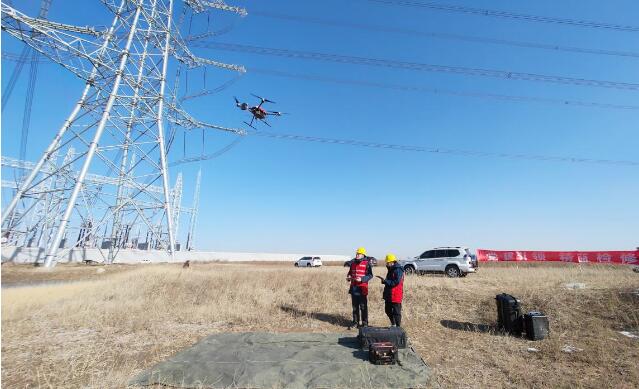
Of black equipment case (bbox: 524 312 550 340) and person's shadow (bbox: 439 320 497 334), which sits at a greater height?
black equipment case (bbox: 524 312 550 340)

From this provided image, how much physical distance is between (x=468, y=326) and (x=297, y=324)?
5125 mm

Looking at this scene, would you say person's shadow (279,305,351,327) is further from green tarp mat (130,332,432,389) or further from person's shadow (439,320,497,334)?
person's shadow (439,320,497,334)

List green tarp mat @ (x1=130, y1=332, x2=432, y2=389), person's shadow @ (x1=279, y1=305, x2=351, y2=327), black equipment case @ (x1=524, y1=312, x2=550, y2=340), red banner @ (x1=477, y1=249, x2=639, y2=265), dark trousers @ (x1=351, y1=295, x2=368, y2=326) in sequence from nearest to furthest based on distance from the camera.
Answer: green tarp mat @ (x1=130, y1=332, x2=432, y2=389) → black equipment case @ (x1=524, y1=312, x2=550, y2=340) → dark trousers @ (x1=351, y1=295, x2=368, y2=326) → person's shadow @ (x1=279, y1=305, x2=351, y2=327) → red banner @ (x1=477, y1=249, x2=639, y2=265)

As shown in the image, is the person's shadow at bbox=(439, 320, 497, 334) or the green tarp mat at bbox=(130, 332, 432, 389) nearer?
the green tarp mat at bbox=(130, 332, 432, 389)

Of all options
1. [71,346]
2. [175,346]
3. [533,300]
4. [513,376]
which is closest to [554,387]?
[513,376]

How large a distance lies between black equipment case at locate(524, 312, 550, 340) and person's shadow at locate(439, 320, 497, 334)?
0.93 metres

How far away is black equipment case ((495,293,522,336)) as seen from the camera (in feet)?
26.9

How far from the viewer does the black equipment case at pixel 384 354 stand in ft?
19.3

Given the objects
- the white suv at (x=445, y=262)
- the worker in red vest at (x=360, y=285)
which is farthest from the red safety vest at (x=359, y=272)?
the white suv at (x=445, y=262)

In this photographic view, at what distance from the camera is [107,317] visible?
31.5 feet

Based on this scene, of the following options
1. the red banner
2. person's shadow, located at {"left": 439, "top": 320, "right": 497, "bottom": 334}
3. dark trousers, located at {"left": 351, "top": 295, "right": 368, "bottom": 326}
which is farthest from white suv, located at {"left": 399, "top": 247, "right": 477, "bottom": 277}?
the red banner

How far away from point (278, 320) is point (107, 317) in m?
5.29

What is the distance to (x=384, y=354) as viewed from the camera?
5.90 meters

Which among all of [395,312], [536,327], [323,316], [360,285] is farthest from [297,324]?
[536,327]
